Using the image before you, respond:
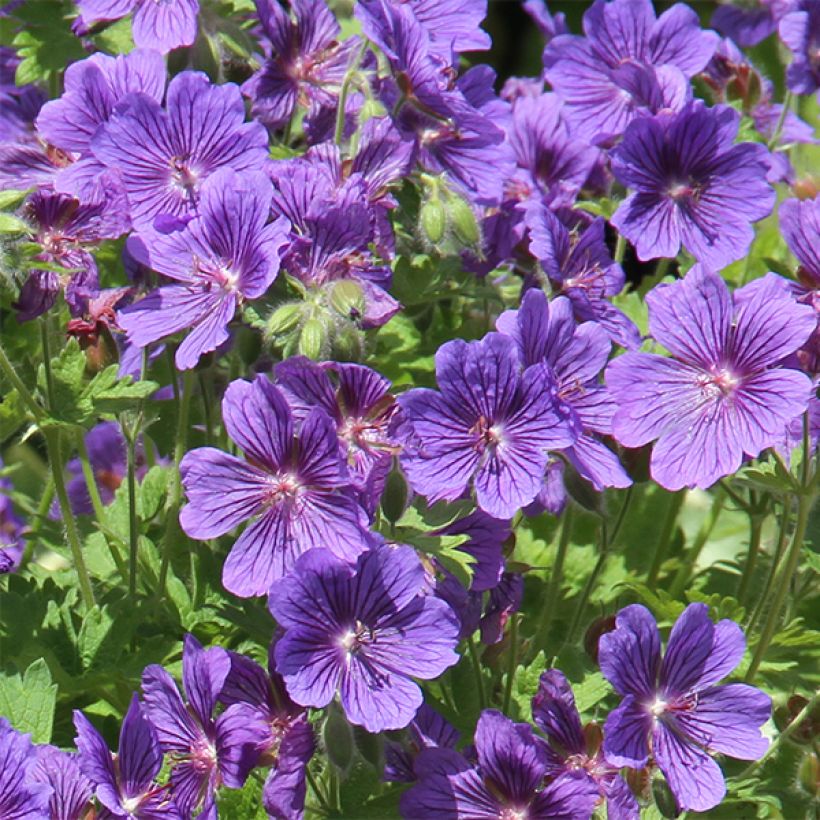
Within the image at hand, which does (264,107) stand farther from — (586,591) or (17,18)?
(586,591)

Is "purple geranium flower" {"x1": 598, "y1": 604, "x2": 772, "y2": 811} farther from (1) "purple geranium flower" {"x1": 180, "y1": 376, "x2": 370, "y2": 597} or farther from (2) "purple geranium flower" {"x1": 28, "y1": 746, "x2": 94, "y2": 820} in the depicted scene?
(2) "purple geranium flower" {"x1": 28, "y1": 746, "x2": 94, "y2": 820}

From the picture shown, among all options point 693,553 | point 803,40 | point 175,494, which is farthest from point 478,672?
point 803,40

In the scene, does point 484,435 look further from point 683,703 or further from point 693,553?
point 693,553

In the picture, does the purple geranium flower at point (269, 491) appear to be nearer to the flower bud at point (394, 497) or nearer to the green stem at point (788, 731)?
the flower bud at point (394, 497)

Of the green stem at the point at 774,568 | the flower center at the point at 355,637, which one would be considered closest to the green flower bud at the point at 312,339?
the flower center at the point at 355,637

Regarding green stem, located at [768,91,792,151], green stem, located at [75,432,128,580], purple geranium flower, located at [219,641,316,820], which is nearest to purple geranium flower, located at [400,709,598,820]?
purple geranium flower, located at [219,641,316,820]
